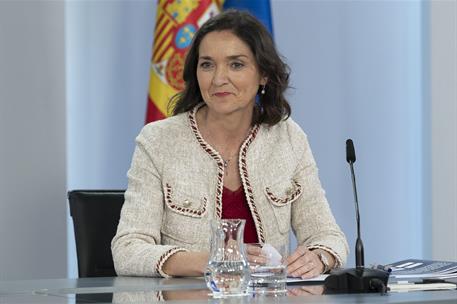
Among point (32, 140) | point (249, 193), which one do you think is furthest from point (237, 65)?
point (32, 140)

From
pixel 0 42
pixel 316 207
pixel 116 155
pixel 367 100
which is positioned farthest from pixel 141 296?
pixel 367 100

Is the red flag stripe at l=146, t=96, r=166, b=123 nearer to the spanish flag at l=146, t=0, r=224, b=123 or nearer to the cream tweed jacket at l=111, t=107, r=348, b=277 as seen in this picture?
the spanish flag at l=146, t=0, r=224, b=123

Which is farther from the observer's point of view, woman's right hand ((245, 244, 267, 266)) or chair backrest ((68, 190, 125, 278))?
chair backrest ((68, 190, 125, 278))

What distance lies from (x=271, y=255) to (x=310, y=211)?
965 millimetres

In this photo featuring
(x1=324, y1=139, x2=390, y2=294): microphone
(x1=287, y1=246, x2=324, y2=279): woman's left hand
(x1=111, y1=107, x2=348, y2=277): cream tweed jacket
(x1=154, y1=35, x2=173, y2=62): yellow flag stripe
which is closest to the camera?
(x1=324, y1=139, x2=390, y2=294): microphone

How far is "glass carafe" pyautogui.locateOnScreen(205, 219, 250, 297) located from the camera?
6.04 feet

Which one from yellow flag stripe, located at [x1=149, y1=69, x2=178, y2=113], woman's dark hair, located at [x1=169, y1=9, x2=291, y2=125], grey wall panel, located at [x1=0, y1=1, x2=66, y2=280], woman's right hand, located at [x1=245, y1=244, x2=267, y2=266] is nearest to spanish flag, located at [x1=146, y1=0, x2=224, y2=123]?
yellow flag stripe, located at [x1=149, y1=69, x2=178, y2=113]

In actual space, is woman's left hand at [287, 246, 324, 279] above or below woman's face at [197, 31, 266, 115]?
below

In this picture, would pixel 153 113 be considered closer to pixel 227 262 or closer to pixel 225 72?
pixel 225 72

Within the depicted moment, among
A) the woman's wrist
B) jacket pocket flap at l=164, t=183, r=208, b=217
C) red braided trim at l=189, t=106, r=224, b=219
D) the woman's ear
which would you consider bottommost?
the woman's wrist

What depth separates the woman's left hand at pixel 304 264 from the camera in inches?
94.1

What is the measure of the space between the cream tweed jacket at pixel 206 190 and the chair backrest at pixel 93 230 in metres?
0.13

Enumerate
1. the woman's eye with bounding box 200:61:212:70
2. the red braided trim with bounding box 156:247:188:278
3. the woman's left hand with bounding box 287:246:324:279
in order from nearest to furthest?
the woman's left hand with bounding box 287:246:324:279 → the red braided trim with bounding box 156:247:188:278 → the woman's eye with bounding box 200:61:212:70

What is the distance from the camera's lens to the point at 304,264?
2428 mm
